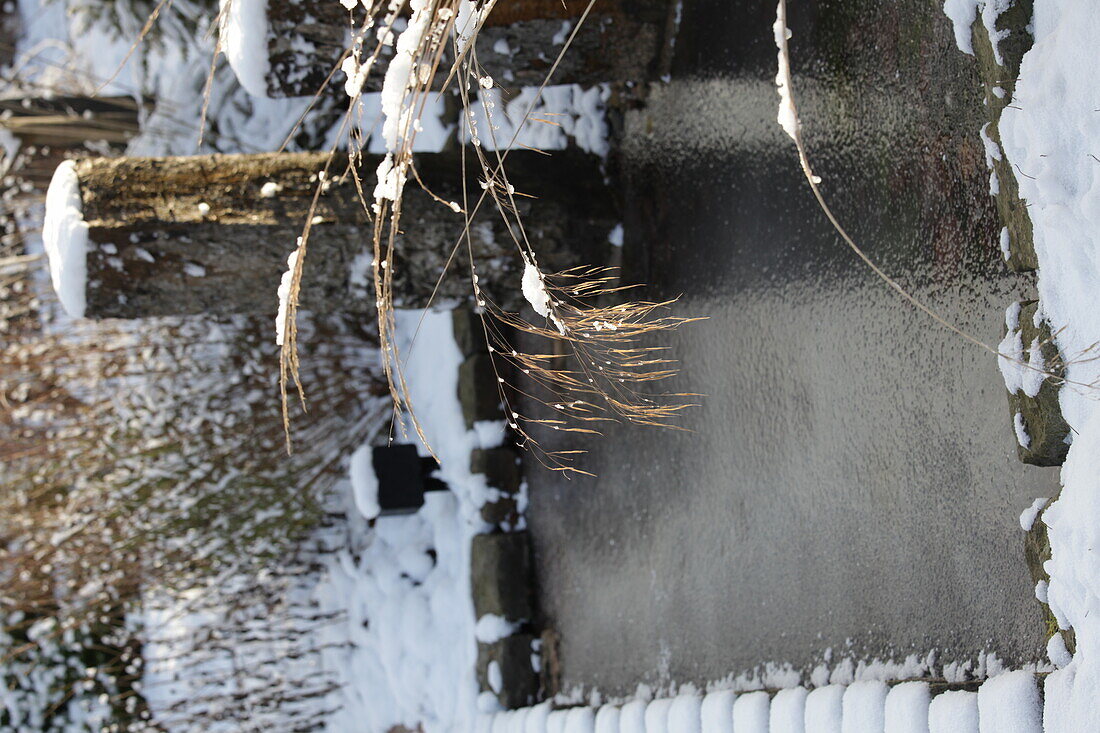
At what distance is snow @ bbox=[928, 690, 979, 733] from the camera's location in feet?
7.16

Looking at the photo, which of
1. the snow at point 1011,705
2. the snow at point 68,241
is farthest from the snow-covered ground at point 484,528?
the snow at point 68,241

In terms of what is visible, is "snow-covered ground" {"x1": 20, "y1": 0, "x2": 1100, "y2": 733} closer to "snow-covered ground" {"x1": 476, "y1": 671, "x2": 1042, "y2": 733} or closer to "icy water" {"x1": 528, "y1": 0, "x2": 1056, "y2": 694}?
"snow-covered ground" {"x1": 476, "y1": 671, "x2": 1042, "y2": 733}

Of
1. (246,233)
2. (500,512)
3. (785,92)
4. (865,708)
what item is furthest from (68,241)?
(865,708)

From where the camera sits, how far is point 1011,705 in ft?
6.81

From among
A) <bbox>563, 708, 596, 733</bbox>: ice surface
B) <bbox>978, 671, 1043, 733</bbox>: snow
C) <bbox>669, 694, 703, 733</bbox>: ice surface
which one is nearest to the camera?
<bbox>978, 671, 1043, 733</bbox>: snow

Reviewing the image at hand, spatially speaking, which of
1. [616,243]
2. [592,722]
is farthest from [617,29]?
[592,722]

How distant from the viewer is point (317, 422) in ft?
19.2

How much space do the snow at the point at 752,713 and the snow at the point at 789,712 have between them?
73mm

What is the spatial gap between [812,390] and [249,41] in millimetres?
2255

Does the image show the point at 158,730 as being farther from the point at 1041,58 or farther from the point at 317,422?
the point at 1041,58

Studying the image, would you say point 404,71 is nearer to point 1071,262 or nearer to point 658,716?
point 1071,262

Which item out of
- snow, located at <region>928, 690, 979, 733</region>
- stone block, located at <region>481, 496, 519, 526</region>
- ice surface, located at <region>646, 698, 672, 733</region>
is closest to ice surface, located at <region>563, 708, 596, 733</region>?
ice surface, located at <region>646, 698, 672, 733</region>

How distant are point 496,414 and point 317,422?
126 cm

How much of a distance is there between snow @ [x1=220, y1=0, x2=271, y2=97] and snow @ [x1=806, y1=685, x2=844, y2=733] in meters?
2.76
